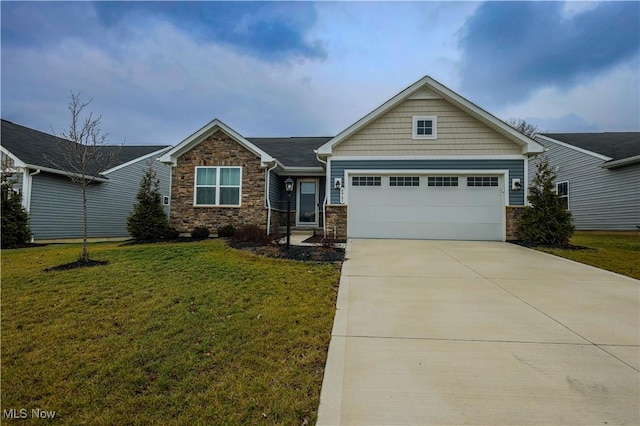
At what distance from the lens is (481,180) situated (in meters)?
11.0

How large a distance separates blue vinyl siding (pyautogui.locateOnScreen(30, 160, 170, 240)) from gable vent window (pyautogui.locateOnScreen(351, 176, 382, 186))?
12.6 meters

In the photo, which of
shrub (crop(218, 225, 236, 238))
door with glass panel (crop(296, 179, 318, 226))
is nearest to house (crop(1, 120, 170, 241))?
shrub (crop(218, 225, 236, 238))

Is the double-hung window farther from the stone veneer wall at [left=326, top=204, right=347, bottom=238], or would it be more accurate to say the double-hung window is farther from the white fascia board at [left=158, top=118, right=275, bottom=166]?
the stone veneer wall at [left=326, top=204, right=347, bottom=238]

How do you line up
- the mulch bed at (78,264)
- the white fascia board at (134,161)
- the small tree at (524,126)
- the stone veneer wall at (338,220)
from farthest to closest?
the small tree at (524,126), the white fascia board at (134,161), the stone veneer wall at (338,220), the mulch bed at (78,264)

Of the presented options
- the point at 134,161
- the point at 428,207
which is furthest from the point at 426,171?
the point at 134,161

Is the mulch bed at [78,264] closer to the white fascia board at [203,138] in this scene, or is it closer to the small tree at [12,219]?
the small tree at [12,219]

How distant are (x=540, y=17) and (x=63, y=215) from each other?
22.7m

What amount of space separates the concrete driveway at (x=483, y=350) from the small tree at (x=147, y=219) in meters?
8.91

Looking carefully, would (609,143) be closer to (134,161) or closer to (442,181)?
(442,181)

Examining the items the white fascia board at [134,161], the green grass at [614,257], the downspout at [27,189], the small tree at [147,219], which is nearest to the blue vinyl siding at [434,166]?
the green grass at [614,257]

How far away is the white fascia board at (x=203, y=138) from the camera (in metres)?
12.1

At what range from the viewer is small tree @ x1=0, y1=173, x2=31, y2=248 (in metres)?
10.3

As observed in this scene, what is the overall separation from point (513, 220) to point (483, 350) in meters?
9.28

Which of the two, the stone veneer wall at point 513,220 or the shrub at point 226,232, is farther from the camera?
the shrub at point 226,232
